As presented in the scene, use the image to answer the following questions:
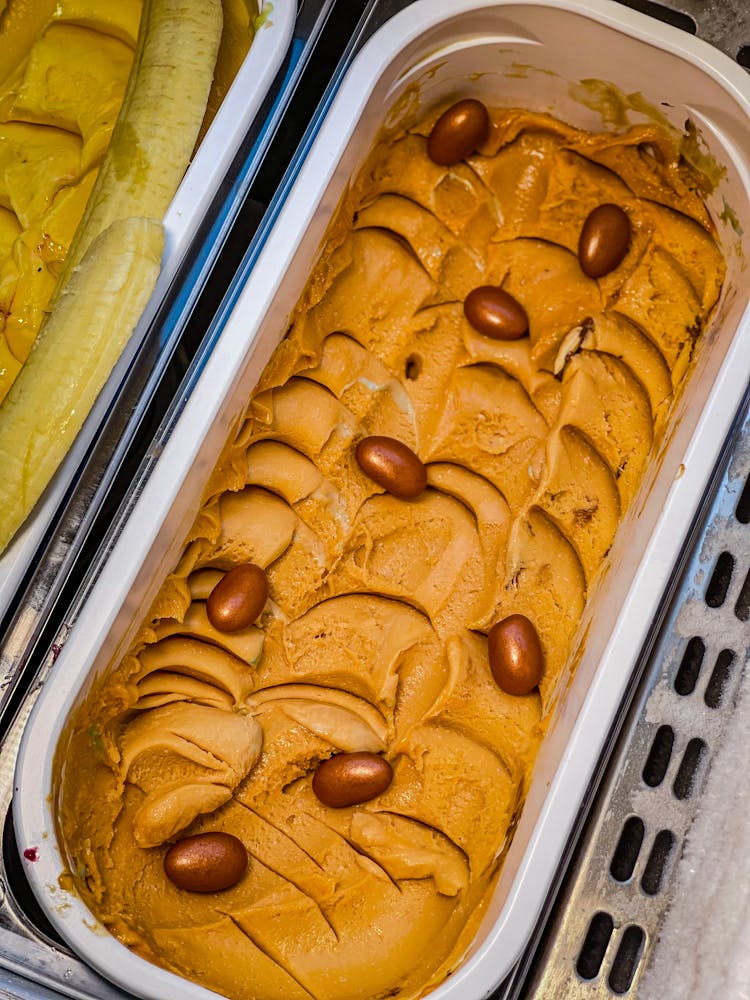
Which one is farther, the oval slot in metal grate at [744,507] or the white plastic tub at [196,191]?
the oval slot in metal grate at [744,507]

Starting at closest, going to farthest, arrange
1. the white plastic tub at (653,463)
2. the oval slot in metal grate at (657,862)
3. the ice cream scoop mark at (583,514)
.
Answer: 1. the white plastic tub at (653,463)
2. the oval slot in metal grate at (657,862)
3. the ice cream scoop mark at (583,514)

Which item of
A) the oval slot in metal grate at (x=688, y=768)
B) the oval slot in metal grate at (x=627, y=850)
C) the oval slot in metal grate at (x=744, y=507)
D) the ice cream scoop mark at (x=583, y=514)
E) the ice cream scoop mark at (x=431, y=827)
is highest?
the oval slot in metal grate at (x=744, y=507)

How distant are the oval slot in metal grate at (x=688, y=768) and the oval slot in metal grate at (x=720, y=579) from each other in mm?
179

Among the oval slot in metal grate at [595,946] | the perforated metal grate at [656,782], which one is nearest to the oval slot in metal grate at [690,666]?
the perforated metal grate at [656,782]

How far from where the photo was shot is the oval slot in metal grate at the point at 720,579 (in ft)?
4.21

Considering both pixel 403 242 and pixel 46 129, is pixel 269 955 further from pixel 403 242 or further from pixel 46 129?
pixel 46 129

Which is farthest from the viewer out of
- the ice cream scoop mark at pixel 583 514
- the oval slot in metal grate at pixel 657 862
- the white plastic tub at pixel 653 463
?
the ice cream scoop mark at pixel 583 514

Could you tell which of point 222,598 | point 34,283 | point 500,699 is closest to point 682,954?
point 500,699

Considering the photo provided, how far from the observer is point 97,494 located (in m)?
1.25

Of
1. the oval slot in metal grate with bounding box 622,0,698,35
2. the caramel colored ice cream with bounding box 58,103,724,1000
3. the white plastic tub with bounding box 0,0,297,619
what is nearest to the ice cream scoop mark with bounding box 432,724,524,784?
the caramel colored ice cream with bounding box 58,103,724,1000

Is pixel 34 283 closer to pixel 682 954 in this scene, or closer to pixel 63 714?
pixel 63 714

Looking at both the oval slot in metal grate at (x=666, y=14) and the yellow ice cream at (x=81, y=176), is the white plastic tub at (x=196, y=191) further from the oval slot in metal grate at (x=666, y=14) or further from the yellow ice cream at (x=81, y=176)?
the oval slot in metal grate at (x=666, y=14)

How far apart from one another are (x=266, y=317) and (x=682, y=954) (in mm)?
915

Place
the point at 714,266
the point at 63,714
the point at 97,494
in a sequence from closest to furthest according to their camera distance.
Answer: the point at 63,714 → the point at 97,494 → the point at 714,266
